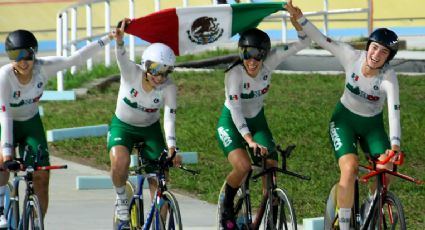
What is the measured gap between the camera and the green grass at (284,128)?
50.9ft

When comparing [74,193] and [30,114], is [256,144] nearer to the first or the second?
[30,114]

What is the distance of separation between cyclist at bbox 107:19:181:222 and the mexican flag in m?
1.16

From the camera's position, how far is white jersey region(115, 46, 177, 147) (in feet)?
38.1

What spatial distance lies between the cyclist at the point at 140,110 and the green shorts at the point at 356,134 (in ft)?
4.06

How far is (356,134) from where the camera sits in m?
11.6

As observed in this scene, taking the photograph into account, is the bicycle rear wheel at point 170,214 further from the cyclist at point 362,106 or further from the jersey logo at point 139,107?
Answer: the cyclist at point 362,106

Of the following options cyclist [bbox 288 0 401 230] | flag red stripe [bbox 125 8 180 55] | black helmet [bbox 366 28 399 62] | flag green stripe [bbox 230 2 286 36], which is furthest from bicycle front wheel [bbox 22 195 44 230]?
black helmet [bbox 366 28 399 62]

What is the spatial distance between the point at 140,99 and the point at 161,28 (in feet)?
4.55

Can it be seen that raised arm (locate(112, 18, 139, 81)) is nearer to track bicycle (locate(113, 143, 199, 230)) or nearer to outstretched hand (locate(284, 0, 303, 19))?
track bicycle (locate(113, 143, 199, 230))

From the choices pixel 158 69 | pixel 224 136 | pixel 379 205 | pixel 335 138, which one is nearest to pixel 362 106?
pixel 335 138

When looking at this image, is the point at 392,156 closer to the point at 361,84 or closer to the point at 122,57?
the point at 361,84

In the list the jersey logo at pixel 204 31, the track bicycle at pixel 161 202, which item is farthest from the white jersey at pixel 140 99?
the jersey logo at pixel 204 31

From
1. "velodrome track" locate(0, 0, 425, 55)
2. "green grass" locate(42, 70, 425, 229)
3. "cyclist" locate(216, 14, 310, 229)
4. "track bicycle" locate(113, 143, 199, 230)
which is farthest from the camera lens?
"velodrome track" locate(0, 0, 425, 55)

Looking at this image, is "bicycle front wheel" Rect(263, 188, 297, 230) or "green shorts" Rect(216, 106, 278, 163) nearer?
"bicycle front wheel" Rect(263, 188, 297, 230)
